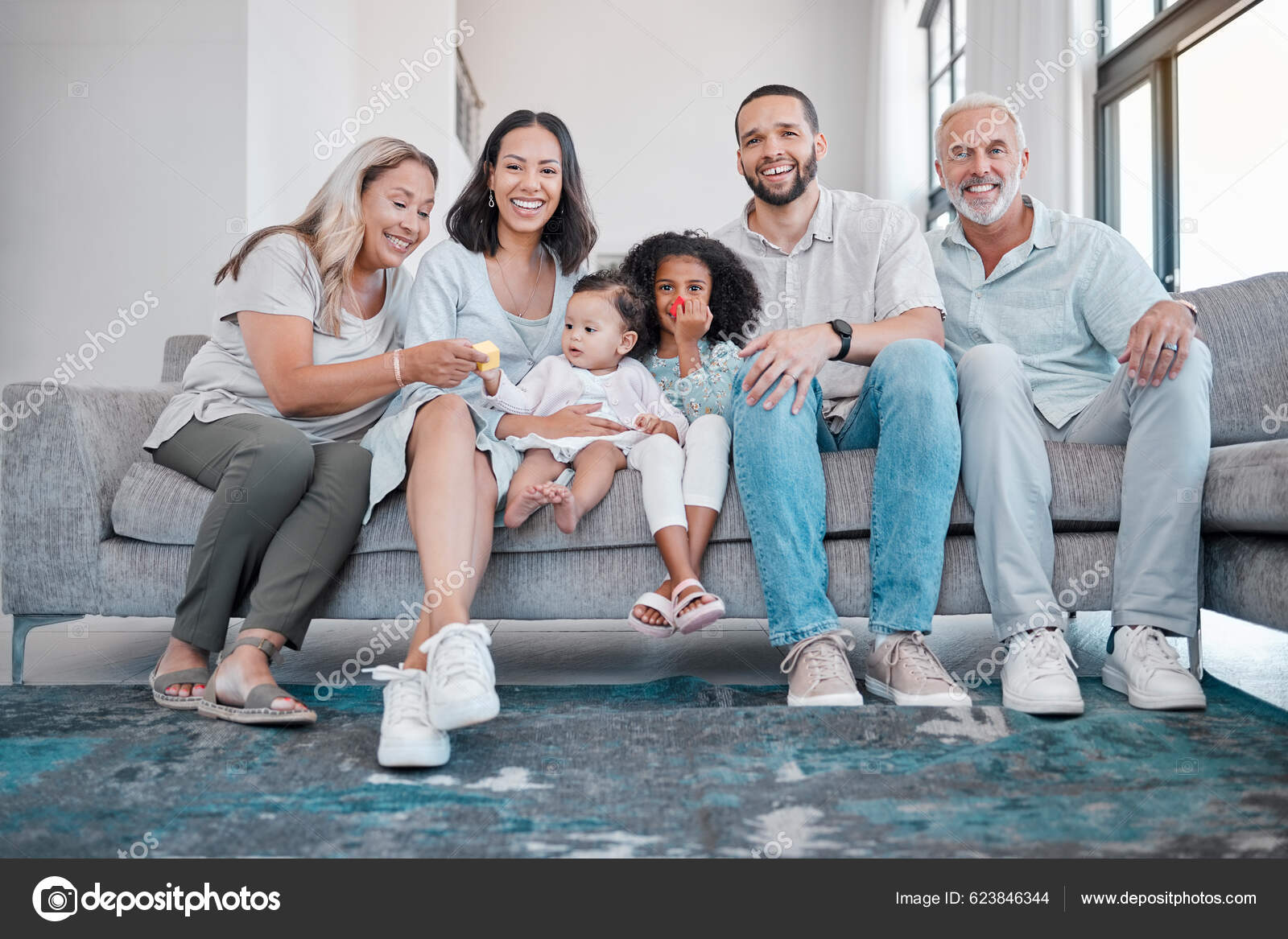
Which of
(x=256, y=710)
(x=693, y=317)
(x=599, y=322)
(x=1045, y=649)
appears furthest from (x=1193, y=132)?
(x=256, y=710)

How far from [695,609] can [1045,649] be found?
0.50m

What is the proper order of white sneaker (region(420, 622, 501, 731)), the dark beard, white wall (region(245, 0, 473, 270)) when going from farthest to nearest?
white wall (region(245, 0, 473, 270)) < the dark beard < white sneaker (region(420, 622, 501, 731))

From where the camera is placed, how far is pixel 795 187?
1850 millimetres

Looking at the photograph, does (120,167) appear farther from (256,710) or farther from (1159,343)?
(1159,343)

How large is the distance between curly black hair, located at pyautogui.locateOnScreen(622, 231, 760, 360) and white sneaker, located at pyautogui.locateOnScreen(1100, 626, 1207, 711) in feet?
2.95

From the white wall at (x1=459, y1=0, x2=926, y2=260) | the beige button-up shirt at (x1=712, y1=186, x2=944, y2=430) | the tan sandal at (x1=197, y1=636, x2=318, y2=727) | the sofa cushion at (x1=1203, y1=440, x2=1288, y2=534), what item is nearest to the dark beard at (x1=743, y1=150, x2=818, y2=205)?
the beige button-up shirt at (x1=712, y1=186, x2=944, y2=430)

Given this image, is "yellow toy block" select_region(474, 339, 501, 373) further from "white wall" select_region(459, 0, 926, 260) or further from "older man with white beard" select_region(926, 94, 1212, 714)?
"white wall" select_region(459, 0, 926, 260)

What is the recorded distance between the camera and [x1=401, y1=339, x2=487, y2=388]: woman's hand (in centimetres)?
140

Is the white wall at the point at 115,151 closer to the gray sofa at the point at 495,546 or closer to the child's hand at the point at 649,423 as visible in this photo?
the gray sofa at the point at 495,546

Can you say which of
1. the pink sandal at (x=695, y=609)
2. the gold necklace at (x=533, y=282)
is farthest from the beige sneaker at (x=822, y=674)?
the gold necklace at (x=533, y=282)

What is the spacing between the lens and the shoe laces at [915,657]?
1326 millimetres
